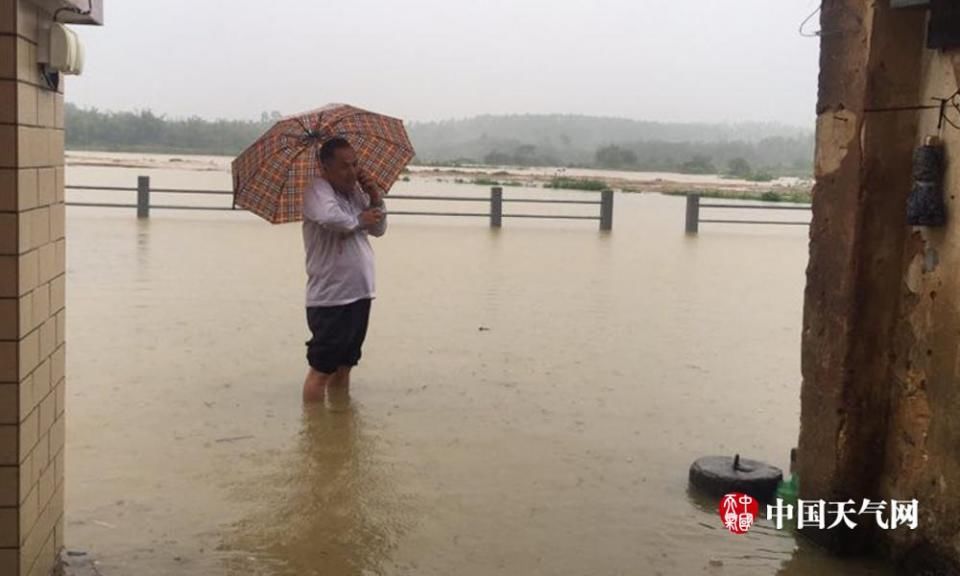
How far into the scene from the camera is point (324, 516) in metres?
4.64

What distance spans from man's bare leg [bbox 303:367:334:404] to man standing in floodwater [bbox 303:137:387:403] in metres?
0.26

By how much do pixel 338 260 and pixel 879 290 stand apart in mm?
2919

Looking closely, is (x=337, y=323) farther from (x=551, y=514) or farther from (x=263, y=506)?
(x=551, y=514)

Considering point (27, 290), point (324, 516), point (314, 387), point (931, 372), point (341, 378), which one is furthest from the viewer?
point (341, 378)

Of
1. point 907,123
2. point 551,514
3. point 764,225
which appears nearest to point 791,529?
point 551,514

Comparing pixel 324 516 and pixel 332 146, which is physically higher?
pixel 332 146

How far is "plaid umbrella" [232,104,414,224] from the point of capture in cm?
608

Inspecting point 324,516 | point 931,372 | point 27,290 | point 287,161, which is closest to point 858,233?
point 931,372

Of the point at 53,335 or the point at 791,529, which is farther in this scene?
the point at 791,529

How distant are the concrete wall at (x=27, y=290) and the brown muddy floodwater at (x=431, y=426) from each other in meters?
0.77

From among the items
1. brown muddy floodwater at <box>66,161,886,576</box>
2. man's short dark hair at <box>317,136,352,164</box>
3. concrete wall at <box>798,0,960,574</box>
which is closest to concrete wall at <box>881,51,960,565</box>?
concrete wall at <box>798,0,960,574</box>

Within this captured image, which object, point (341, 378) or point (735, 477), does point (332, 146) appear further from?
point (735, 477)

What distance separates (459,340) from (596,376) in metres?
1.65

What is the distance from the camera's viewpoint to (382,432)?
19.6ft
